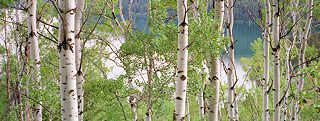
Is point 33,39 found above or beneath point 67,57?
above

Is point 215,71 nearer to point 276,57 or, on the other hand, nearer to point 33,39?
point 276,57

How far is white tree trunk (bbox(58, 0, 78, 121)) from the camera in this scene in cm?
224

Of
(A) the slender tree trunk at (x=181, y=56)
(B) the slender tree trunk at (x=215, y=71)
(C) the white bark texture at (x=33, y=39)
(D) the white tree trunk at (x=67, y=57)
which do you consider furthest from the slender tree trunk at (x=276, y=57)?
(C) the white bark texture at (x=33, y=39)

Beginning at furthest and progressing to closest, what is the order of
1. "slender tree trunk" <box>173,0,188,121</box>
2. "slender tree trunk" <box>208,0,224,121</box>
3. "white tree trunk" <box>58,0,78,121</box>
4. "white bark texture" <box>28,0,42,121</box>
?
"white bark texture" <box>28,0,42,121</box> < "slender tree trunk" <box>208,0,224,121</box> < "slender tree trunk" <box>173,0,188,121</box> < "white tree trunk" <box>58,0,78,121</box>

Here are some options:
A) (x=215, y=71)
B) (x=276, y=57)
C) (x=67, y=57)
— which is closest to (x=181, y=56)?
(x=215, y=71)

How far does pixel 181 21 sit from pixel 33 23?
229 cm

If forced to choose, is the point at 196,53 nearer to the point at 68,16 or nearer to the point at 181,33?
the point at 181,33

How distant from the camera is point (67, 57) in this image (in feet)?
7.41

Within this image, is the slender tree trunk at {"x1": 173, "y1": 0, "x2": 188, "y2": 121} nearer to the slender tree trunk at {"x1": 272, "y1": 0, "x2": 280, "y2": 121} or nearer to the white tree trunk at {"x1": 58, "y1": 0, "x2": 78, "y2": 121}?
the white tree trunk at {"x1": 58, "y1": 0, "x2": 78, "y2": 121}

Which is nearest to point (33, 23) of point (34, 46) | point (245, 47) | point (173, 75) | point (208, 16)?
point (34, 46)

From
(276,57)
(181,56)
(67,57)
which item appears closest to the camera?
(67,57)

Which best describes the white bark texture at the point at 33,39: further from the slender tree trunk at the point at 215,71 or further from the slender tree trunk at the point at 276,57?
the slender tree trunk at the point at 276,57

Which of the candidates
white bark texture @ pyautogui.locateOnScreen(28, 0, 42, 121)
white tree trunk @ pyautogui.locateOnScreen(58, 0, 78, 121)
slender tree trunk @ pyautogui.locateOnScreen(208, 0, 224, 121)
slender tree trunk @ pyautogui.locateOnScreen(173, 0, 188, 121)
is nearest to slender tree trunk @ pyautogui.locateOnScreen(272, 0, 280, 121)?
slender tree trunk @ pyautogui.locateOnScreen(208, 0, 224, 121)

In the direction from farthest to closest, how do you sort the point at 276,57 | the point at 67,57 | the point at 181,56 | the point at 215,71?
1. the point at 276,57
2. the point at 215,71
3. the point at 181,56
4. the point at 67,57
